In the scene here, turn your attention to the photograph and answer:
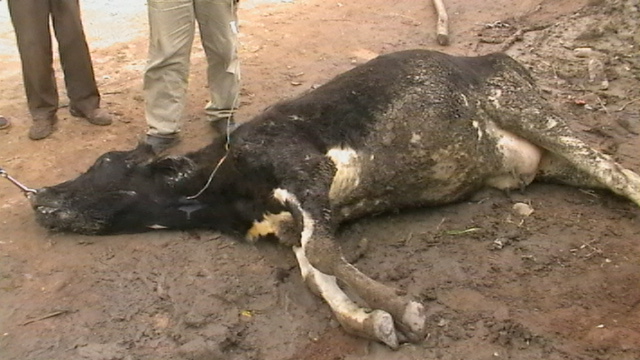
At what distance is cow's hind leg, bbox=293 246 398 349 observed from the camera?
3180 millimetres

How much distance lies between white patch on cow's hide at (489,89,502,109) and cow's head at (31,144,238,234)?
185 cm

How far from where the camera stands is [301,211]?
12.0 feet

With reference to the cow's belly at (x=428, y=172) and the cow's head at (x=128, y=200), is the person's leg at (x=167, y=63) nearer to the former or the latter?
the cow's head at (x=128, y=200)

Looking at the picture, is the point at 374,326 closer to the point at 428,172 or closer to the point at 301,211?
the point at 301,211

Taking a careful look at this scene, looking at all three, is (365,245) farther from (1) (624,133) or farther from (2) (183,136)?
(1) (624,133)

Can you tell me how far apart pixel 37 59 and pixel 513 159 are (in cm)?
367

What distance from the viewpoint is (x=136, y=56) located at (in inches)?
280

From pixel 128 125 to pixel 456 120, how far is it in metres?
2.83

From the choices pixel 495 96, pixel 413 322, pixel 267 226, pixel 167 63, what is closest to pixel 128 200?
pixel 267 226

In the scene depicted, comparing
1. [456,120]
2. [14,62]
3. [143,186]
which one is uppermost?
[456,120]

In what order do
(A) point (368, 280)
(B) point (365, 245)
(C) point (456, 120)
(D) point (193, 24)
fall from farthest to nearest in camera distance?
(D) point (193, 24), (C) point (456, 120), (B) point (365, 245), (A) point (368, 280)

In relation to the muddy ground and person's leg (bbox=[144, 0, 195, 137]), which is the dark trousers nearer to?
the muddy ground

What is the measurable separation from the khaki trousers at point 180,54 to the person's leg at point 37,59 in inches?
35.4

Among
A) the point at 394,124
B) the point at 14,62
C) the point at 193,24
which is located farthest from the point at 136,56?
the point at 394,124
